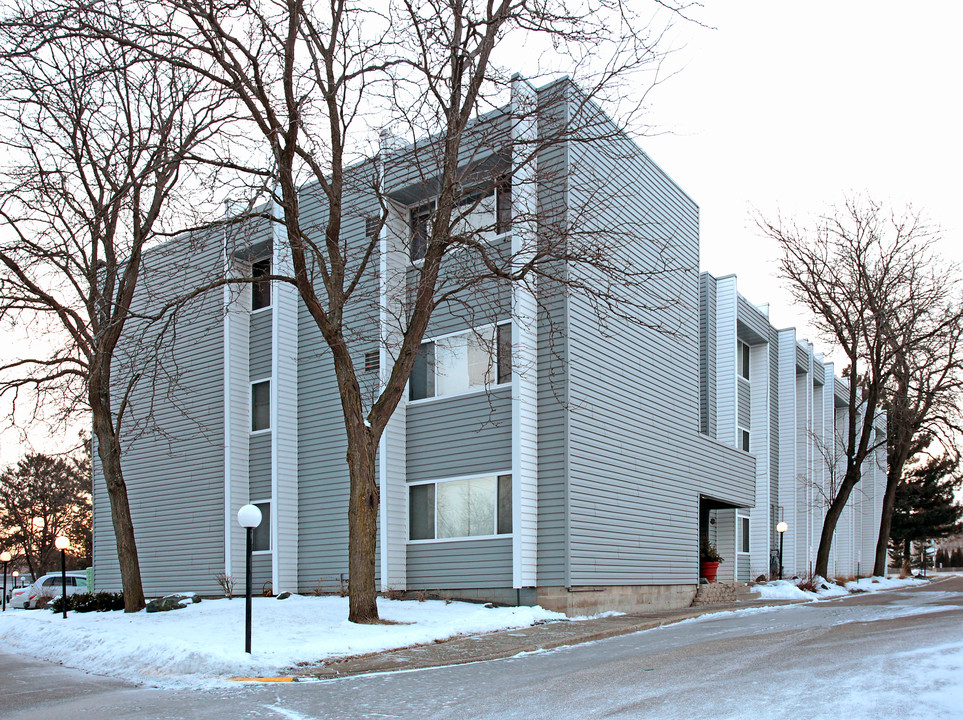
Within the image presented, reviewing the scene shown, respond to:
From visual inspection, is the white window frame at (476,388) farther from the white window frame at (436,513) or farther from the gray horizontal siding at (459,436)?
the white window frame at (436,513)

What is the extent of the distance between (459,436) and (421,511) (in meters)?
1.84

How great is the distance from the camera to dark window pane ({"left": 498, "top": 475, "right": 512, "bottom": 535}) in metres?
17.1

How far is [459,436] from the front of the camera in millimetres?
18156

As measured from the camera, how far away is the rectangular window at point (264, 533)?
823 inches

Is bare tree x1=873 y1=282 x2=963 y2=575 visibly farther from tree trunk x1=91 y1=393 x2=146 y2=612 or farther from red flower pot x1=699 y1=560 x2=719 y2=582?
tree trunk x1=91 y1=393 x2=146 y2=612

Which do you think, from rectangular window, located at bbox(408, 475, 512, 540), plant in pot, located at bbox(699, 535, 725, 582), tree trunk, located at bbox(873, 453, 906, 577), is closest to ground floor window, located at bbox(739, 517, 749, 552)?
plant in pot, located at bbox(699, 535, 725, 582)

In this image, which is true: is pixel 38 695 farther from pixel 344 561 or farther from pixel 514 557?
pixel 344 561

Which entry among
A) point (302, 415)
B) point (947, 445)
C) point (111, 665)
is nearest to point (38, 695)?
point (111, 665)

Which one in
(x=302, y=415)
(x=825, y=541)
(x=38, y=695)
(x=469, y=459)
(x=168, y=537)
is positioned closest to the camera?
(x=38, y=695)

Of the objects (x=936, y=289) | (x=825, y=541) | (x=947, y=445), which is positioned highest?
(x=936, y=289)

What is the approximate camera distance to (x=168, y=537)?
23.0m

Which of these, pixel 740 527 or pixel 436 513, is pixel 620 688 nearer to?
pixel 436 513

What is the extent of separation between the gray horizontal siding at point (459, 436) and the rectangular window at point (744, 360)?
1648cm

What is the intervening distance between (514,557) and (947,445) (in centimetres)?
2640
